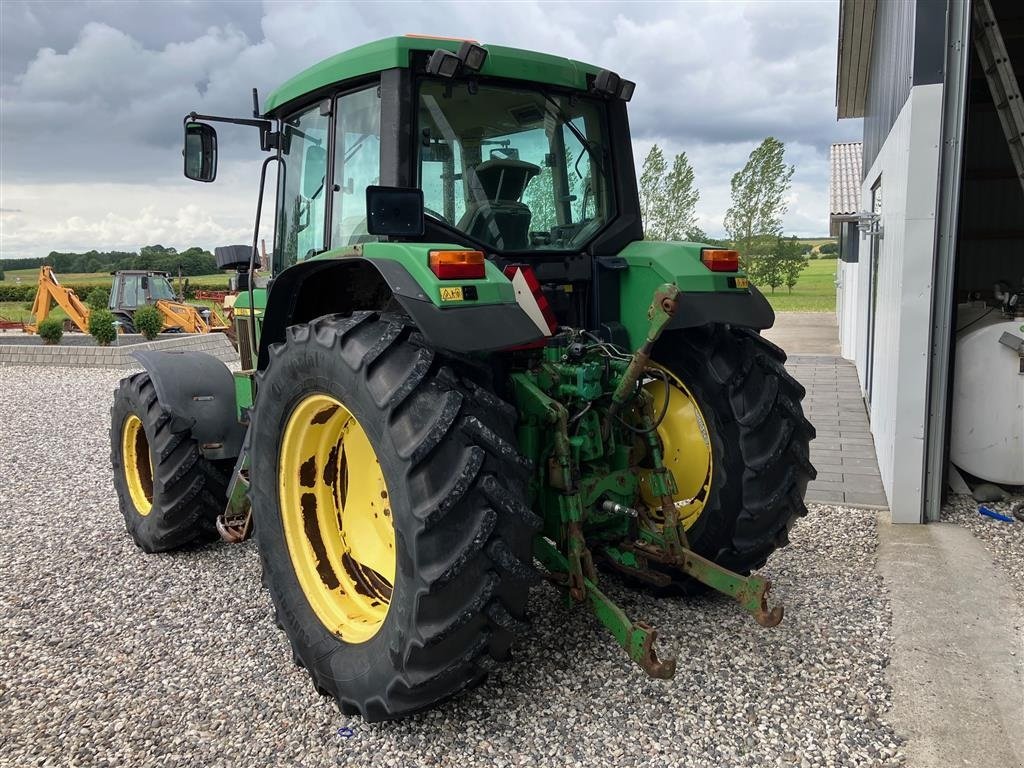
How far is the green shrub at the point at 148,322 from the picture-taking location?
1477 centimetres

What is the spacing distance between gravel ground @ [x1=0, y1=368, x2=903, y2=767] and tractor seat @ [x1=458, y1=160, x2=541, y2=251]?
157cm

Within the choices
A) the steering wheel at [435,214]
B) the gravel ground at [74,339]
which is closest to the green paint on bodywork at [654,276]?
the steering wheel at [435,214]

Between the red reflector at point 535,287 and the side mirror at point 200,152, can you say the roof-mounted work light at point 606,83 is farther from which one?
the side mirror at point 200,152

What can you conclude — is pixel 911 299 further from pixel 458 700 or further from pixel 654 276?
pixel 458 700

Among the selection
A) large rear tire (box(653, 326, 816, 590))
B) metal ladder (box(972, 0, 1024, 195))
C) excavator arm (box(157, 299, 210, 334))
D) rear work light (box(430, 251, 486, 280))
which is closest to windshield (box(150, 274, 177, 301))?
excavator arm (box(157, 299, 210, 334))

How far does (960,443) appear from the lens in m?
5.19

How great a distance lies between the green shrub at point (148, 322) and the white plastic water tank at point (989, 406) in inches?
540

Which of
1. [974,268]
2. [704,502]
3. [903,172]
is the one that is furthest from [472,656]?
[974,268]

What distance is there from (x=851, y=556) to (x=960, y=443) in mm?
1671

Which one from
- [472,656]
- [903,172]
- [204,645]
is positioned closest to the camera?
[472,656]

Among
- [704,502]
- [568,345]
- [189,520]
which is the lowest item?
[189,520]

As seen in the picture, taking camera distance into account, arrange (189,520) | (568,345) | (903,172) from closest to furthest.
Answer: (568,345) < (189,520) < (903,172)

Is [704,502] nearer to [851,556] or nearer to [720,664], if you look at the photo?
[720,664]

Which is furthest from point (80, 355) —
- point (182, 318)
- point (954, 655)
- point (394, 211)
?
point (954, 655)
